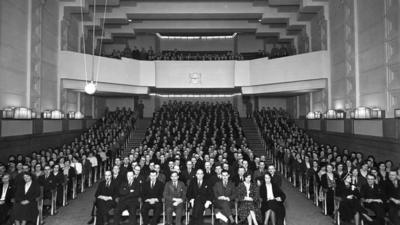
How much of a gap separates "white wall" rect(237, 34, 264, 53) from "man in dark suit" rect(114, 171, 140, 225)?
2296cm

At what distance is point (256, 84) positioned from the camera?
21219 millimetres

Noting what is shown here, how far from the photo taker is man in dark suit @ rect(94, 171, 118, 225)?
22.9 ft

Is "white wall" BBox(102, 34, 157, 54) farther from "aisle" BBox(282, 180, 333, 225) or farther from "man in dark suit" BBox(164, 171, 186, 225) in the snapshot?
"man in dark suit" BBox(164, 171, 186, 225)

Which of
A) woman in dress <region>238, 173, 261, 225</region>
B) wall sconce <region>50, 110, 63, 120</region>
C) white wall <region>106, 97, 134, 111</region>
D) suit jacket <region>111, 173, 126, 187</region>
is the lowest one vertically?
woman in dress <region>238, 173, 261, 225</region>

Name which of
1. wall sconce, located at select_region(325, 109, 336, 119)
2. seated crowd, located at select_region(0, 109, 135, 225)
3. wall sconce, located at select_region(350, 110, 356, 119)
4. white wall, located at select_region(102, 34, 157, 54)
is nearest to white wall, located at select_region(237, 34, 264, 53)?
white wall, located at select_region(102, 34, 157, 54)

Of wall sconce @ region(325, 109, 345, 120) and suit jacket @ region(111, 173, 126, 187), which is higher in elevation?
wall sconce @ region(325, 109, 345, 120)

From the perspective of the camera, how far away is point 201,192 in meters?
7.35

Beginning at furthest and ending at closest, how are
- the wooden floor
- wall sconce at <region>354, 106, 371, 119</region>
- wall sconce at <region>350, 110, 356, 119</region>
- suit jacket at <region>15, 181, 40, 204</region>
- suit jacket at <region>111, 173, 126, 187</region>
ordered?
wall sconce at <region>350, 110, 356, 119</region>, wall sconce at <region>354, 106, 371, 119</region>, suit jacket at <region>111, 173, 126, 187</region>, the wooden floor, suit jacket at <region>15, 181, 40, 204</region>

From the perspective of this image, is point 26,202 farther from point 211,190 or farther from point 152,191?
point 211,190

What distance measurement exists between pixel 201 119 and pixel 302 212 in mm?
10173

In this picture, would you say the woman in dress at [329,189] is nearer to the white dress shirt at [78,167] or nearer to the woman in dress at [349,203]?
the woman in dress at [349,203]

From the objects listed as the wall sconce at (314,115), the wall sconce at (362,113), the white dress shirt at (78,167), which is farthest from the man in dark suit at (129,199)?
the wall sconce at (314,115)

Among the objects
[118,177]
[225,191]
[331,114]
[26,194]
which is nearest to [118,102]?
[331,114]

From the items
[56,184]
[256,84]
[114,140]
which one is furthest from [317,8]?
[56,184]
